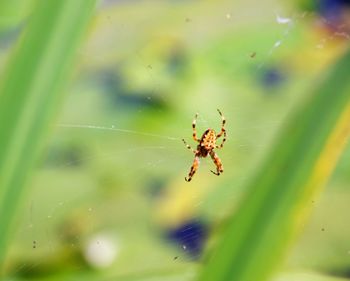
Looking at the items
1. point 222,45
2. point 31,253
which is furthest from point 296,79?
point 31,253

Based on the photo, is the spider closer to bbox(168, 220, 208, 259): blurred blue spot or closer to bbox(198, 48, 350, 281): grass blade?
bbox(168, 220, 208, 259): blurred blue spot

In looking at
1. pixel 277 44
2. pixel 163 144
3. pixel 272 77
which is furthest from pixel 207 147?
pixel 277 44

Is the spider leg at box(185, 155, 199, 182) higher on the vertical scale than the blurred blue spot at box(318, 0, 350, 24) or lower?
lower

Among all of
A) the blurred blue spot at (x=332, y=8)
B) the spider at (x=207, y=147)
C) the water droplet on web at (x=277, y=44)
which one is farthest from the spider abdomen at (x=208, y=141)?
the blurred blue spot at (x=332, y=8)

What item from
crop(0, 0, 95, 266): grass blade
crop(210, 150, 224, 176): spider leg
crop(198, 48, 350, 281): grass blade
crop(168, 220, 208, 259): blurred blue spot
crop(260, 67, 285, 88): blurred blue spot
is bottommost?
crop(198, 48, 350, 281): grass blade

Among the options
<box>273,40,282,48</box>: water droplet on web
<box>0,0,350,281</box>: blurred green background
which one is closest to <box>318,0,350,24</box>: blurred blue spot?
<box>0,0,350,281</box>: blurred green background

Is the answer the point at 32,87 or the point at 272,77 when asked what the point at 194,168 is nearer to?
the point at 272,77

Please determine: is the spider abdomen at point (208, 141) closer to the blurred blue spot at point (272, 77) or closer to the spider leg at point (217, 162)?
the spider leg at point (217, 162)

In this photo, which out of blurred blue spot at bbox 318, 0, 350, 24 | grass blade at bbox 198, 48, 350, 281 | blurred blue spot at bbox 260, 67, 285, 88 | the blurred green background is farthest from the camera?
blurred blue spot at bbox 318, 0, 350, 24
